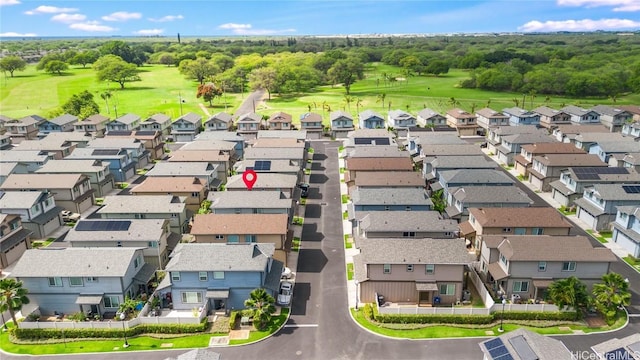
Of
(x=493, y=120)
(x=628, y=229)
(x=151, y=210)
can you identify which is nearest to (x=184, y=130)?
(x=151, y=210)

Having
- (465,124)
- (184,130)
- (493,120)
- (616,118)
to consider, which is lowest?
(465,124)

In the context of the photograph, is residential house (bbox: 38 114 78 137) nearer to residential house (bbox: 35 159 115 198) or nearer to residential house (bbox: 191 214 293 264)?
residential house (bbox: 35 159 115 198)

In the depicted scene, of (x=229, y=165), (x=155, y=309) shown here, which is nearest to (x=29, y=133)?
(x=229, y=165)

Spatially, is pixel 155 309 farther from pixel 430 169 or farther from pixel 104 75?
pixel 104 75

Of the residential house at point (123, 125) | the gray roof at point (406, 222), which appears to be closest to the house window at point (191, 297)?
the gray roof at point (406, 222)

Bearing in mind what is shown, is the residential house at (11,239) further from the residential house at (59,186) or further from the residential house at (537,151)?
the residential house at (537,151)

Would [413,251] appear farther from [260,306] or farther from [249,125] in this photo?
[249,125]

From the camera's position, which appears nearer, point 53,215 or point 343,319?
point 343,319
